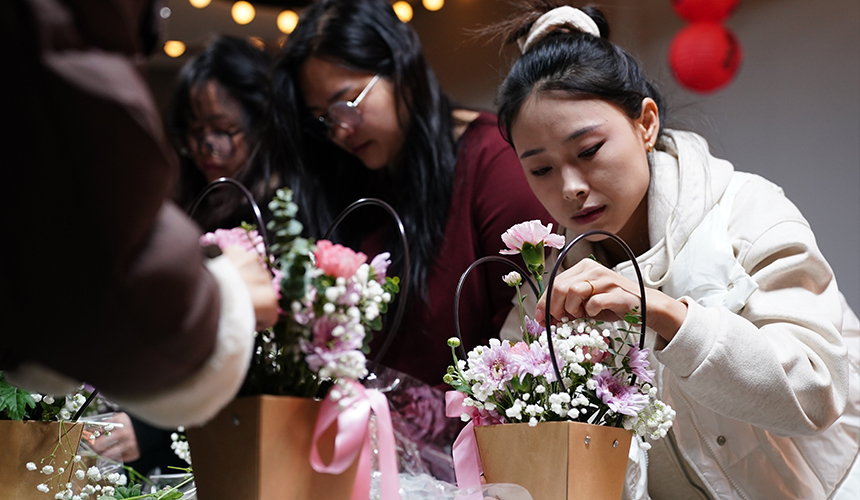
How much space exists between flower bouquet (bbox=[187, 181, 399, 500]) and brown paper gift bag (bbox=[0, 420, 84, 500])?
281mm

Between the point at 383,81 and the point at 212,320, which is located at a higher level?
the point at 212,320

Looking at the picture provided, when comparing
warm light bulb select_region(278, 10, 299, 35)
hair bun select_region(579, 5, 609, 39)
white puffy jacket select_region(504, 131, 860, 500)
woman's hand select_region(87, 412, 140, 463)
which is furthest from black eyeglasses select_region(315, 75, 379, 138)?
warm light bulb select_region(278, 10, 299, 35)

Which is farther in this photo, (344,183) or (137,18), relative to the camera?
(344,183)

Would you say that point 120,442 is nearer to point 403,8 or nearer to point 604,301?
point 604,301

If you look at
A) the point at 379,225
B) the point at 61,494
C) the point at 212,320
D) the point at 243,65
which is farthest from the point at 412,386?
the point at 243,65

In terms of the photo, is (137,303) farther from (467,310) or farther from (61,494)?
(467,310)

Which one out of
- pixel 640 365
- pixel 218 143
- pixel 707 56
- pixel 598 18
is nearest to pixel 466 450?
pixel 640 365

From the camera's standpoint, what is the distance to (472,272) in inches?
67.5

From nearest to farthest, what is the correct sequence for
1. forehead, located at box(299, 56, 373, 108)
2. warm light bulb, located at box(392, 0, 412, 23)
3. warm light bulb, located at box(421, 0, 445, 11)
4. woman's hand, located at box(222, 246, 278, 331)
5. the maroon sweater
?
1. woman's hand, located at box(222, 246, 278, 331)
2. the maroon sweater
3. forehead, located at box(299, 56, 373, 108)
4. warm light bulb, located at box(421, 0, 445, 11)
5. warm light bulb, located at box(392, 0, 412, 23)

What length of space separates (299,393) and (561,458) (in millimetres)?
324

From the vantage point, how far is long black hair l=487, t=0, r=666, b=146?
1321 millimetres

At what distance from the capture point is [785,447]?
1265 mm

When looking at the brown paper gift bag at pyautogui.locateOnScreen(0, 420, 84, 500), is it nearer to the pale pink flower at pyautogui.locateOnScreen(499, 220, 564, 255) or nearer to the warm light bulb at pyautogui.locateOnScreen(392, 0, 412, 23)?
the pale pink flower at pyautogui.locateOnScreen(499, 220, 564, 255)

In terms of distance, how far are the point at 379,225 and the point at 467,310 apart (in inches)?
14.0
